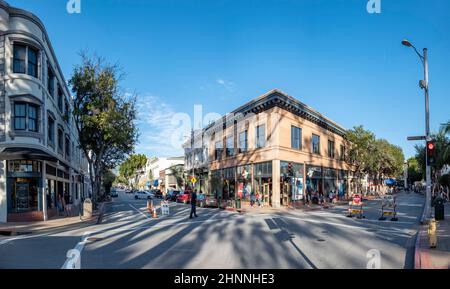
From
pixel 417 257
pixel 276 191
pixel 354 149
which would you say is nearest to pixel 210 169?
pixel 276 191

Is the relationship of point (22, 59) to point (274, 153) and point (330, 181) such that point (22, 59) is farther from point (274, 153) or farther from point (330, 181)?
point (330, 181)

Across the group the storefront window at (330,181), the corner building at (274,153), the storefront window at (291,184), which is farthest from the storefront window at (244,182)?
the storefront window at (330,181)

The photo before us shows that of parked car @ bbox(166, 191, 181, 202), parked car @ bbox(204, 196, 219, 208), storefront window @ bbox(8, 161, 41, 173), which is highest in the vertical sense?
storefront window @ bbox(8, 161, 41, 173)

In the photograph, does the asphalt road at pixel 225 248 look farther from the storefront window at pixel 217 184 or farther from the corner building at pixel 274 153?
the storefront window at pixel 217 184

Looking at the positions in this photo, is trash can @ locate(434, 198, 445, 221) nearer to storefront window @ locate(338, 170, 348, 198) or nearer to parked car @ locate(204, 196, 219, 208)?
parked car @ locate(204, 196, 219, 208)

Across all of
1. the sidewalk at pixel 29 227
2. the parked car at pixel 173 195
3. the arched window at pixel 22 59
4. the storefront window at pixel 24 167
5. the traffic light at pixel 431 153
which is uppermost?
the arched window at pixel 22 59

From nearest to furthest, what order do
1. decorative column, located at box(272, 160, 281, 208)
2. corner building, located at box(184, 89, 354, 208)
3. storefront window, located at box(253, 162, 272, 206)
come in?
1. decorative column, located at box(272, 160, 281, 208)
2. corner building, located at box(184, 89, 354, 208)
3. storefront window, located at box(253, 162, 272, 206)

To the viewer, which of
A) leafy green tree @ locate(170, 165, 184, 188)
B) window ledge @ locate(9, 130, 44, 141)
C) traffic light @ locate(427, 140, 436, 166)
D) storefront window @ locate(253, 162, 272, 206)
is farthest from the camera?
leafy green tree @ locate(170, 165, 184, 188)

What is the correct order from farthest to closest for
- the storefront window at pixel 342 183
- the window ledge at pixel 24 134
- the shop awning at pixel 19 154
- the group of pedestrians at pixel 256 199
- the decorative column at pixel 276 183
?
the storefront window at pixel 342 183, the group of pedestrians at pixel 256 199, the decorative column at pixel 276 183, the window ledge at pixel 24 134, the shop awning at pixel 19 154

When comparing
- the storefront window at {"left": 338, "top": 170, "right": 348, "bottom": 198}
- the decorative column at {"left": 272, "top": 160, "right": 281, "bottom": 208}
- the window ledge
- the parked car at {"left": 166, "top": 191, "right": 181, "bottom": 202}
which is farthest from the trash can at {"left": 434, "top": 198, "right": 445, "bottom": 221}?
the parked car at {"left": 166, "top": 191, "right": 181, "bottom": 202}

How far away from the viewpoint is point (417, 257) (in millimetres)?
9539

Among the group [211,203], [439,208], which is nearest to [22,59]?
[211,203]
